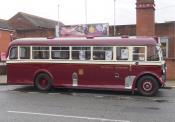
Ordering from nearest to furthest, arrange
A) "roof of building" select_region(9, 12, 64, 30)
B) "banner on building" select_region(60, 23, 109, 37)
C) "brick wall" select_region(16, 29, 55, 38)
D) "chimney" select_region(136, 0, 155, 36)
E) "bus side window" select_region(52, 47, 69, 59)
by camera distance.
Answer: "bus side window" select_region(52, 47, 69, 59)
"chimney" select_region(136, 0, 155, 36)
"banner on building" select_region(60, 23, 109, 37)
"brick wall" select_region(16, 29, 55, 38)
"roof of building" select_region(9, 12, 64, 30)

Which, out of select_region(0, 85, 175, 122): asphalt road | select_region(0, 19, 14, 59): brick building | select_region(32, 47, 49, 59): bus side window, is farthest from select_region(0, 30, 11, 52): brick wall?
select_region(0, 85, 175, 122): asphalt road

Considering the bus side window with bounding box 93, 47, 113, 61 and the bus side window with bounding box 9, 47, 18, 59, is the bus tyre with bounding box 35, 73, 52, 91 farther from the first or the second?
the bus side window with bounding box 93, 47, 113, 61

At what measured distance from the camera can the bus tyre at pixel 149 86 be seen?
17.5 m

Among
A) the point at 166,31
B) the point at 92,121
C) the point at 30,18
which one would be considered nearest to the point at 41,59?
the point at 92,121

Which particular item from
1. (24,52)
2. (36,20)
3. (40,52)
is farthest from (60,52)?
(36,20)

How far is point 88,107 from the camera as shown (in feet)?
43.8

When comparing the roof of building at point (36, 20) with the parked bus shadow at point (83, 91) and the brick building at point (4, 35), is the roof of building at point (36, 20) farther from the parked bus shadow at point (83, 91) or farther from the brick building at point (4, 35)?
the parked bus shadow at point (83, 91)

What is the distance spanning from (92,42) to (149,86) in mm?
3332

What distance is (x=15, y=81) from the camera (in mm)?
19609

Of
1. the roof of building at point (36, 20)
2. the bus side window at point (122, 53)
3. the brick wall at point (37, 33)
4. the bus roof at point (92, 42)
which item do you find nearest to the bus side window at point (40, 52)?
the bus roof at point (92, 42)

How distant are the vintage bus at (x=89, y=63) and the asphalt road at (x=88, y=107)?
684 millimetres

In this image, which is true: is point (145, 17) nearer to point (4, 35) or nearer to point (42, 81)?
point (42, 81)

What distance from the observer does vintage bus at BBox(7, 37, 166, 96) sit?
1758 cm

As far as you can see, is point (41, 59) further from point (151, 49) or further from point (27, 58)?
point (151, 49)
